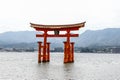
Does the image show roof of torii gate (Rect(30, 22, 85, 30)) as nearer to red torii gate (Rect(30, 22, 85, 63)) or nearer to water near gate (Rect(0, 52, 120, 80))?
red torii gate (Rect(30, 22, 85, 63))

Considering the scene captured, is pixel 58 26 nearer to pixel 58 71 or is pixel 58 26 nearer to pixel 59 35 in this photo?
pixel 59 35

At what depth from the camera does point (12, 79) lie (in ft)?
109

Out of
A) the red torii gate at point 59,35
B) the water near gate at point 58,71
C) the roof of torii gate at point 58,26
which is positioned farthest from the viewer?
the red torii gate at point 59,35

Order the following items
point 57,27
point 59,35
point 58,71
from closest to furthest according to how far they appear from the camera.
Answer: point 58,71 → point 57,27 → point 59,35

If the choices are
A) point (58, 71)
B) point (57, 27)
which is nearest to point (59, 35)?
point (57, 27)

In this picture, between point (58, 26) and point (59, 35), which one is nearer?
point (58, 26)

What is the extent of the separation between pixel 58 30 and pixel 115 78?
22885mm

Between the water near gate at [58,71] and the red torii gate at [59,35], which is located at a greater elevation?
the red torii gate at [59,35]

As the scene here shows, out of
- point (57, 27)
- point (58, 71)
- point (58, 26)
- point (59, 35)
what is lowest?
point (58, 71)

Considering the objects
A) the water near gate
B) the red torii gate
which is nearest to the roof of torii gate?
the red torii gate

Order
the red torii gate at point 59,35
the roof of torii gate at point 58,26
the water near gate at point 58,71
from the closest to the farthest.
Answer: 1. the water near gate at point 58,71
2. the roof of torii gate at point 58,26
3. the red torii gate at point 59,35

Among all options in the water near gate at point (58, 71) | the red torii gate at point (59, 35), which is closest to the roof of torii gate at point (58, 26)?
the red torii gate at point (59, 35)

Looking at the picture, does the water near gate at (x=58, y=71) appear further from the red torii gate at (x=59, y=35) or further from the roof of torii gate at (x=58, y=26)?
the roof of torii gate at (x=58, y=26)

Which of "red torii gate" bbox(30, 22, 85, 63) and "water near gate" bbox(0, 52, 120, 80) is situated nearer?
"water near gate" bbox(0, 52, 120, 80)
